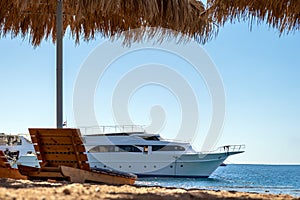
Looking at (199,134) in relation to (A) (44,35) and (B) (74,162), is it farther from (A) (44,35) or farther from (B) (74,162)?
(B) (74,162)

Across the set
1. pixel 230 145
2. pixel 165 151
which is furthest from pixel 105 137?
pixel 230 145

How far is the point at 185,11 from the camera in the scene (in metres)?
5.25

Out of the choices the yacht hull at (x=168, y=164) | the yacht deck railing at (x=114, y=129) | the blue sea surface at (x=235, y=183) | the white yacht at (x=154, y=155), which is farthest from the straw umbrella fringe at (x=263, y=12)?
the yacht hull at (x=168, y=164)

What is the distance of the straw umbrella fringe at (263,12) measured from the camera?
4.58 meters

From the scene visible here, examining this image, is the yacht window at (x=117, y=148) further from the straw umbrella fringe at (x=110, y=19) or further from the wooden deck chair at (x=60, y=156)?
the wooden deck chair at (x=60, y=156)

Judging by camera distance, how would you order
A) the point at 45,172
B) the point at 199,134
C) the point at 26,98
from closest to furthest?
the point at 45,172, the point at 199,134, the point at 26,98

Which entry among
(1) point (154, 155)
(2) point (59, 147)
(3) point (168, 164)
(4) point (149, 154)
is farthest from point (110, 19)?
(3) point (168, 164)

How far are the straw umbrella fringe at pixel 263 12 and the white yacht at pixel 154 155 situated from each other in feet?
70.8

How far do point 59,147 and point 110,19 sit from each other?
1.83m

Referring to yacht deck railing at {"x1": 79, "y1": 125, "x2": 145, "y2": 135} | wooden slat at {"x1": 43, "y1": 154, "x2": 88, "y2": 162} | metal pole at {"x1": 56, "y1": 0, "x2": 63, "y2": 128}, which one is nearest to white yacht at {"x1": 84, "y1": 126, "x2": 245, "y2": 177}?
yacht deck railing at {"x1": 79, "y1": 125, "x2": 145, "y2": 135}

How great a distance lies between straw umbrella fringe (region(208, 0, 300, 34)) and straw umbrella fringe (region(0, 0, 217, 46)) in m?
0.34

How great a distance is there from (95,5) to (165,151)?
22336 mm

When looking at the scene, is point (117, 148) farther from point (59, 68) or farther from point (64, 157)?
point (64, 157)

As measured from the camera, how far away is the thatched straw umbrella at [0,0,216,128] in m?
5.05
